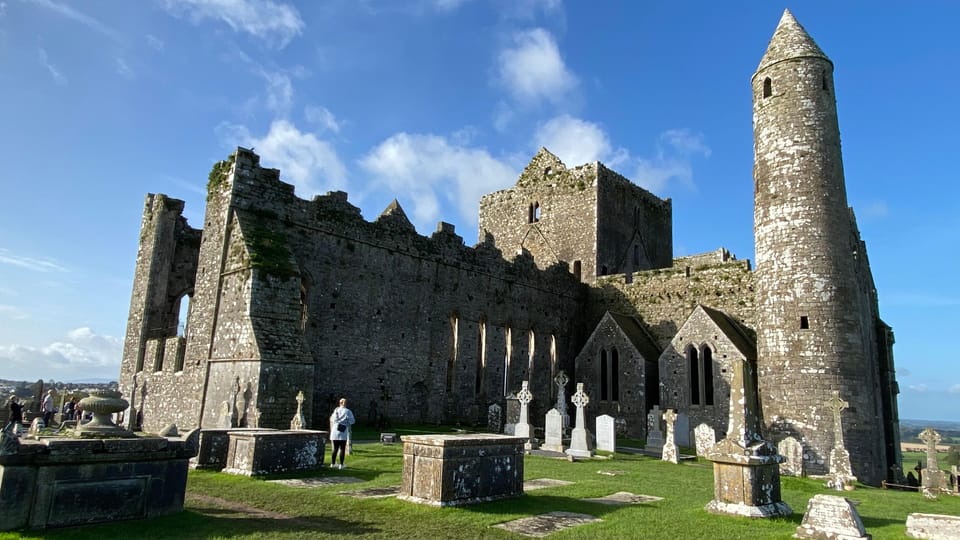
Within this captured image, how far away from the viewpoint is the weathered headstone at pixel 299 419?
50.8ft

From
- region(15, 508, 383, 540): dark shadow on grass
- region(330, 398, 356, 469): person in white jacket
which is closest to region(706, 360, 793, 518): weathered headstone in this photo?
region(15, 508, 383, 540): dark shadow on grass

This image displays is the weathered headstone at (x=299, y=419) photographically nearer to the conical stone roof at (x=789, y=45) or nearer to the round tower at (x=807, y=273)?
the round tower at (x=807, y=273)

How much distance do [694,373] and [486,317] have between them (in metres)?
8.83

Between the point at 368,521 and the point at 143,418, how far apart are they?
16.4 m

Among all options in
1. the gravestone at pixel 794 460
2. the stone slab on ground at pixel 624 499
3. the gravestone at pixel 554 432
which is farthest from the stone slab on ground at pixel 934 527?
the gravestone at pixel 554 432

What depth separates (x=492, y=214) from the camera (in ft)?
128

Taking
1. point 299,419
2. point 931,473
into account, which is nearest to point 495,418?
point 299,419

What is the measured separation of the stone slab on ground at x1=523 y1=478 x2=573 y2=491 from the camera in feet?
36.1

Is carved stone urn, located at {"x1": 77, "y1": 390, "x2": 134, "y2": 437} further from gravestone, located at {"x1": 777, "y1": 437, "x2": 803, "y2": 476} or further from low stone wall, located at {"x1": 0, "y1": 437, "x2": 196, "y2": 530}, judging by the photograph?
gravestone, located at {"x1": 777, "y1": 437, "x2": 803, "y2": 476}

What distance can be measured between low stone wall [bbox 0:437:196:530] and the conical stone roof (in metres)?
22.7

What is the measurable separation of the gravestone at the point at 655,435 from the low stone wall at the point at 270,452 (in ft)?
40.7

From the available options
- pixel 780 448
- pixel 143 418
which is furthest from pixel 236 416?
pixel 780 448

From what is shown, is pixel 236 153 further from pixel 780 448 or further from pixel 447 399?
pixel 780 448

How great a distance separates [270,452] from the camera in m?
11.3
